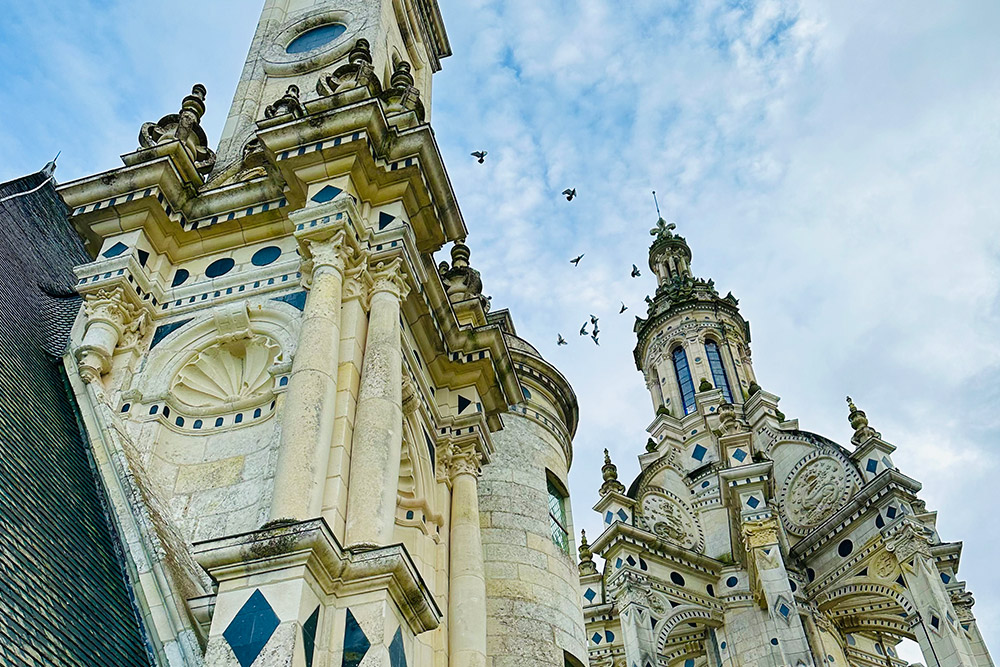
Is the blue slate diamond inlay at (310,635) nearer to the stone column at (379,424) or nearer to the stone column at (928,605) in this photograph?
the stone column at (379,424)

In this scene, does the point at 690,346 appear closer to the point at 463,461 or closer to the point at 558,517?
the point at 558,517

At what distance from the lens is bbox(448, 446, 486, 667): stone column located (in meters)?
10.4

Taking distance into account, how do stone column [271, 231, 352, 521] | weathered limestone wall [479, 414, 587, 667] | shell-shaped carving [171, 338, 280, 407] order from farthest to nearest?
weathered limestone wall [479, 414, 587, 667] → shell-shaped carving [171, 338, 280, 407] → stone column [271, 231, 352, 521]

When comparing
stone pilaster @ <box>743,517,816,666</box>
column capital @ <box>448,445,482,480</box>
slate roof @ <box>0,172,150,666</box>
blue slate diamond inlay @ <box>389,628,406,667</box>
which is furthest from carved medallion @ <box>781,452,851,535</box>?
blue slate diamond inlay @ <box>389,628,406,667</box>

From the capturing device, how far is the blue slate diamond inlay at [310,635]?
676cm

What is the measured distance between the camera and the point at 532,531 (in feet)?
45.0

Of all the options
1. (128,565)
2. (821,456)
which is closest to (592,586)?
(821,456)

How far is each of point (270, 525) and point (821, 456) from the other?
27912mm

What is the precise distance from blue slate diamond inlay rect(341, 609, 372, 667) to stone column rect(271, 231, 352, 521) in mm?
919

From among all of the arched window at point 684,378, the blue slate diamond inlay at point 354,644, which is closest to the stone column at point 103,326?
the blue slate diamond inlay at point 354,644

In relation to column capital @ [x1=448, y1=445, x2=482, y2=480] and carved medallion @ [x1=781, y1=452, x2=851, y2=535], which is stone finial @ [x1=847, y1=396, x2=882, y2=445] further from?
column capital @ [x1=448, y1=445, x2=482, y2=480]

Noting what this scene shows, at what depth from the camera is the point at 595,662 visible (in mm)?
28266

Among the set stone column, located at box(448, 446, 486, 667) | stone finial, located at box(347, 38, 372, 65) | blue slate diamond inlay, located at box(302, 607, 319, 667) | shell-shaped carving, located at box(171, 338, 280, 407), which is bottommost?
blue slate diamond inlay, located at box(302, 607, 319, 667)

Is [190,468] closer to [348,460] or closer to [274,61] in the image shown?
[348,460]
